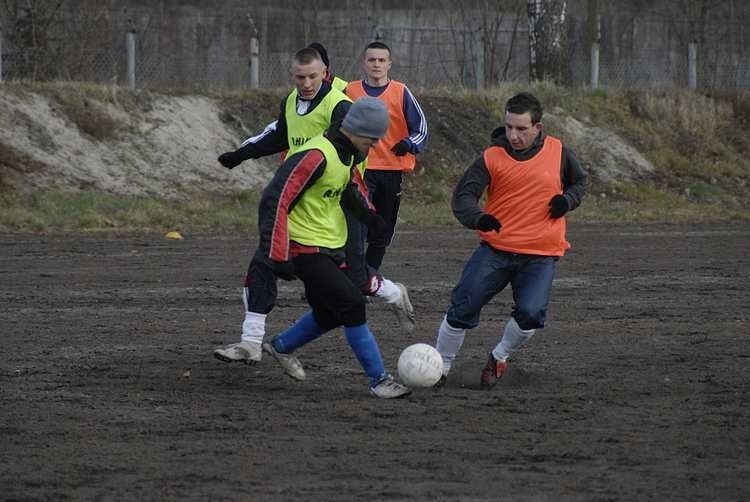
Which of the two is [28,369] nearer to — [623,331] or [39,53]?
[623,331]

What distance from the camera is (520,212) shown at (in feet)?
25.5

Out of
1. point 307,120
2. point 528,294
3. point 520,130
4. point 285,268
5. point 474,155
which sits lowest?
point 474,155

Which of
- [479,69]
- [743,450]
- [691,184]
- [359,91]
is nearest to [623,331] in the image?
[359,91]

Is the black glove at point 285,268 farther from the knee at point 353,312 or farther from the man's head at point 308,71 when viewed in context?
the man's head at point 308,71

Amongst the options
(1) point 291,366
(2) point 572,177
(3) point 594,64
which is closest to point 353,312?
(1) point 291,366

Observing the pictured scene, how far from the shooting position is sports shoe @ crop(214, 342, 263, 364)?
8.15 meters

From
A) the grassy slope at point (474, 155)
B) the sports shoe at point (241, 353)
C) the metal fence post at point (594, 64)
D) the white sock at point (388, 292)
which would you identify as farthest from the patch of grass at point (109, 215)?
the metal fence post at point (594, 64)

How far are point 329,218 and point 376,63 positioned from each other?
3.79 meters

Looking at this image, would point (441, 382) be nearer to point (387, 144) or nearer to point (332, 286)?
point (332, 286)

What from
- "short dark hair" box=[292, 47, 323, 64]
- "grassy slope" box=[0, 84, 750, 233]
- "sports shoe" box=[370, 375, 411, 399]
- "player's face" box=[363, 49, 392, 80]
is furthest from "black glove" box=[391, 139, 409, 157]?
"grassy slope" box=[0, 84, 750, 233]

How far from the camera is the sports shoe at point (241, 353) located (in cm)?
815

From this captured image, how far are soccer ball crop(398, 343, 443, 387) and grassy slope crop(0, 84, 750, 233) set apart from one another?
34.6ft

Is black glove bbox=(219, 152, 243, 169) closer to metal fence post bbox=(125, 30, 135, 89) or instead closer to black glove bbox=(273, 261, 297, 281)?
black glove bbox=(273, 261, 297, 281)

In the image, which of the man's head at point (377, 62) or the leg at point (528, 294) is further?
the man's head at point (377, 62)
